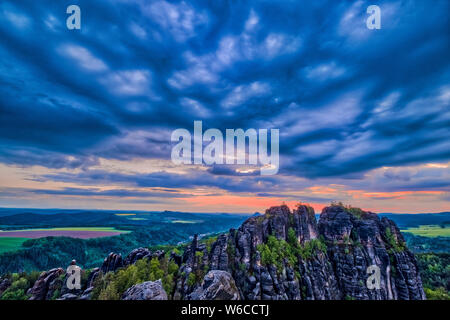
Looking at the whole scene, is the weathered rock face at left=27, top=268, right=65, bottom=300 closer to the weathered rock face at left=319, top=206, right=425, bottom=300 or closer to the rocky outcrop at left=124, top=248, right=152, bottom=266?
the rocky outcrop at left=124, top=248, right=152, bottom=266

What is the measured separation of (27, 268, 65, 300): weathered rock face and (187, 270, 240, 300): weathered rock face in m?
39.5

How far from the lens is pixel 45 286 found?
40.8 m

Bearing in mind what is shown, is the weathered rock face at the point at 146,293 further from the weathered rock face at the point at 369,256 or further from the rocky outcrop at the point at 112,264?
the weathered rock face at the point at 369,256

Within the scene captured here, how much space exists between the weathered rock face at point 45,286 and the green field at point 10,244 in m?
145

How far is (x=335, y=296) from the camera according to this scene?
135 feet

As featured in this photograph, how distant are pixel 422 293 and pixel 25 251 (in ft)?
711

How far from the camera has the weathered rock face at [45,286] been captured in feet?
130

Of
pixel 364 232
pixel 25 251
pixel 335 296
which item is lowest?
pixel 25 251

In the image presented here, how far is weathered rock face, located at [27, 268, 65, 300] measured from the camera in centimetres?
3969

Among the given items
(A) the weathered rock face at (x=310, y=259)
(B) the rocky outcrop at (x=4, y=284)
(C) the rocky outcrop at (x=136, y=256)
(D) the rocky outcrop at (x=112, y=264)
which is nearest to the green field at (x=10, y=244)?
(B) the rocky outcrop at (x=4, y=284)

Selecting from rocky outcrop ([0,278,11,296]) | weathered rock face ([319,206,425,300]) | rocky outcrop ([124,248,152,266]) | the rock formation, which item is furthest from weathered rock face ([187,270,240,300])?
rocky outcrop ([0,278,11,296])
